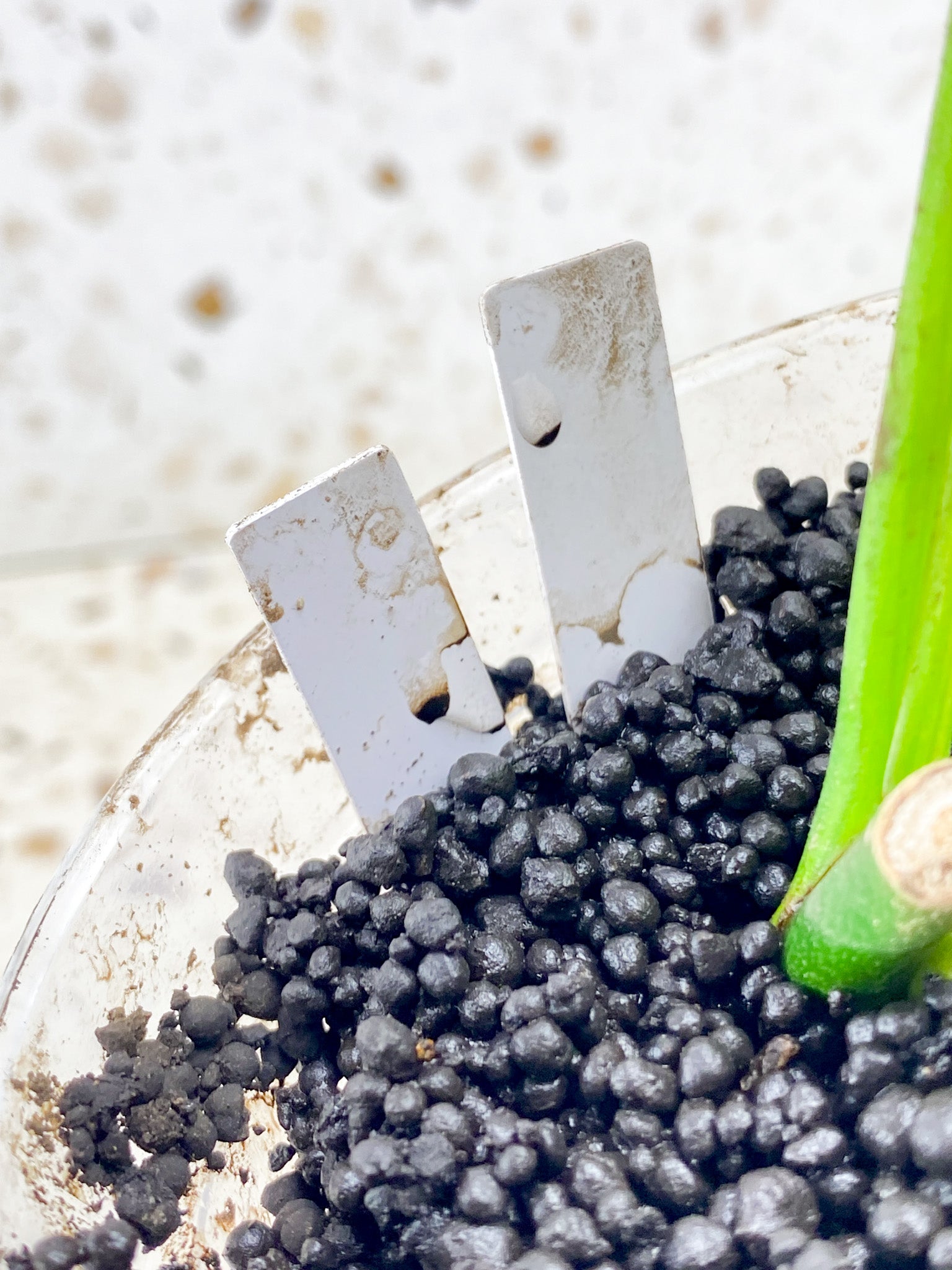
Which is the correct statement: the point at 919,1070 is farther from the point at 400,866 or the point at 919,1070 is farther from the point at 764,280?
the point at 764,280

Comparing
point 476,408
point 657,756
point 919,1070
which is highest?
point 476,408

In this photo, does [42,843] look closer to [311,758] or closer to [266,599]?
[311,758]

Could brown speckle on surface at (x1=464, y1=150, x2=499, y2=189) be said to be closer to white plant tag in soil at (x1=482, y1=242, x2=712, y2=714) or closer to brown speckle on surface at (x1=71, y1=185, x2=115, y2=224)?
brown speckle on surface at (x1=71, y1=185, x2=115, y2=224)

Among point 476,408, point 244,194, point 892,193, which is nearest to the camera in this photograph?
point 244,194

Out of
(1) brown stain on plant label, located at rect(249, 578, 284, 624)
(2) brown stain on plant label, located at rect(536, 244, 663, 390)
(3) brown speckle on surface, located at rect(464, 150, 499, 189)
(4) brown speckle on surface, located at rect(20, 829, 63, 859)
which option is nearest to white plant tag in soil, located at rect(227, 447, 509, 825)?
(1) brown stain on plant label, located at rect(249, 578, 284, 624)

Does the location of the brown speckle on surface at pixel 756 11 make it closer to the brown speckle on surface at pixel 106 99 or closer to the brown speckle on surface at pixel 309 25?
the brown speckle on surface at pixel 309 25

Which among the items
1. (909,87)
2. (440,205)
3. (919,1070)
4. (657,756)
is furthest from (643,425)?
(909,87)

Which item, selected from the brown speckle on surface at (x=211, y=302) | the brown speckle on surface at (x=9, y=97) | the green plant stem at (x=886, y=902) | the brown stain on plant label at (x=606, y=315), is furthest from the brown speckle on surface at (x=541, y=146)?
the green plant stem at (x=886, y=902)
